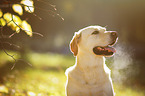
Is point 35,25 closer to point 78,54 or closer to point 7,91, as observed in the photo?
point 7,91

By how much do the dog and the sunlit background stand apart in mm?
600

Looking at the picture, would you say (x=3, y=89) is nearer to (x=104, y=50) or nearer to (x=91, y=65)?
(x=91, y=65)

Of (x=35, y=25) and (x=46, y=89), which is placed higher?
(x=35, y=25)

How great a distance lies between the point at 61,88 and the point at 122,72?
213 centimetres

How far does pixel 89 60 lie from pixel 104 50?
332mm

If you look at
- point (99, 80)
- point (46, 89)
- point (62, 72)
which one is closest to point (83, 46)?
point (99, 80)

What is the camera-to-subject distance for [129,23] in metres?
9.66

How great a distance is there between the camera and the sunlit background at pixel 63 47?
5.58 m

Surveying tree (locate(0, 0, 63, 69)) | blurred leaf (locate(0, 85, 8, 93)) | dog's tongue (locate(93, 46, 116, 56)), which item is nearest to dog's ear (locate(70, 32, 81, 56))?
dog's tongue (locate(93, 46, 116, 56))

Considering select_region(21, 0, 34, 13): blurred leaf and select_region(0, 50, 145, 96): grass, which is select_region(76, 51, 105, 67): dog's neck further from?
select_region(0, 50, 145, 96): grass

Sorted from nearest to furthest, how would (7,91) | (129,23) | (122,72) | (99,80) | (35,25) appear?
(99,80)
(7,91)
(122,72)
(35,25)
(129,23)

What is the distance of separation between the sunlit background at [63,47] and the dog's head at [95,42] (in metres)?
0.50

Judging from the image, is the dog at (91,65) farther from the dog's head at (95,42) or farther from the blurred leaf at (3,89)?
the blurred leaf at (3,89)

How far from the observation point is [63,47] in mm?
12562
